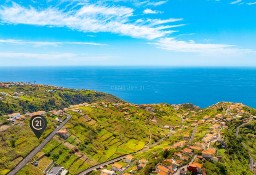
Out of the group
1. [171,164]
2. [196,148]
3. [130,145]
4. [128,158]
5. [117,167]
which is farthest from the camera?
[130,145]

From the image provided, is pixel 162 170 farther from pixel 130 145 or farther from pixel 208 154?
pixel 130 145

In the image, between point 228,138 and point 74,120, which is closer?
point 228,138

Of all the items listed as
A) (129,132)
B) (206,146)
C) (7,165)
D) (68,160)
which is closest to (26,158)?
(7,165)

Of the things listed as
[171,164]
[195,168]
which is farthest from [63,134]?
[195,168]

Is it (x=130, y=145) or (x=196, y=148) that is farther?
(x=130, y=145)

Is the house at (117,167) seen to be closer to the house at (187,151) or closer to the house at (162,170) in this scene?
the house at (162,170)

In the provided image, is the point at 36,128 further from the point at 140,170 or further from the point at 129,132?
the point at 129,132

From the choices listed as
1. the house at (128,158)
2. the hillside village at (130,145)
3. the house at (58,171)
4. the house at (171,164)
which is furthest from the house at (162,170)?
the house at (58,171)

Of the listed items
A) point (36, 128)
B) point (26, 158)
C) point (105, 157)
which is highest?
point (36, 128)
